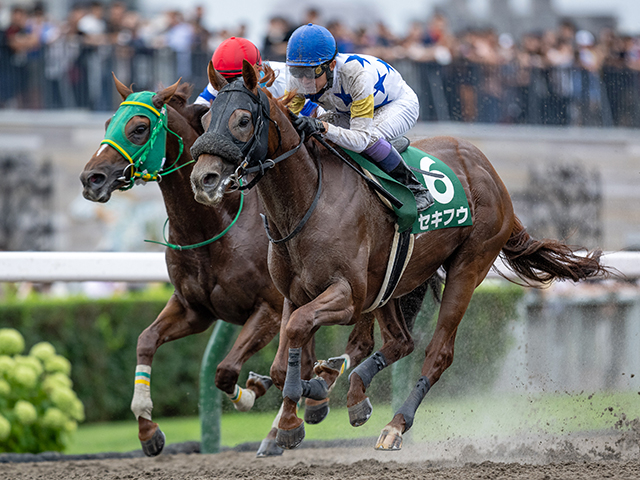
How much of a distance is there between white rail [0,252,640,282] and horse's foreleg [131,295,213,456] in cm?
57

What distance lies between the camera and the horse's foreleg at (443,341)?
3688mm

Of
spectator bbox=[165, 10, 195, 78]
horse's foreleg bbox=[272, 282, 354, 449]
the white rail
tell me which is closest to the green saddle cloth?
horse's foreleg bbox=[272, 282, 354, 449]

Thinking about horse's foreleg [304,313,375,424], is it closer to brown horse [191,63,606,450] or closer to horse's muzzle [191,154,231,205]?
brown horse [191,63,606,450]

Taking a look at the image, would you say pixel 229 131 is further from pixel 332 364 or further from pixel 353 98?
pixel 332 364

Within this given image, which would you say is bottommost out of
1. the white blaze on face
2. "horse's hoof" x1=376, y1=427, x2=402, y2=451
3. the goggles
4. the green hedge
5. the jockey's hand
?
the green hedge

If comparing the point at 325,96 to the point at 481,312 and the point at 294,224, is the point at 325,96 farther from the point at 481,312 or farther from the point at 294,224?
the point at 481,312

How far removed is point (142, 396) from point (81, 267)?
106cm

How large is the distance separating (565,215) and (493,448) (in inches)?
225

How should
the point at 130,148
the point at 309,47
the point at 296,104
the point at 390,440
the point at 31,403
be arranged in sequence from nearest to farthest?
the point at 309,47, the point at 390,440, the point at 296,104, the point at 130,148, the point at 31,403

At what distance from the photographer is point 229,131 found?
10.1ft

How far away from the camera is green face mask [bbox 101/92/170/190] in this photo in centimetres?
391

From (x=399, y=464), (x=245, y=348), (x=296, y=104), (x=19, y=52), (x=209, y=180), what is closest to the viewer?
(x=209, y=180)

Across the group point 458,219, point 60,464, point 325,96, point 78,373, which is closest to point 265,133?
point 325,96

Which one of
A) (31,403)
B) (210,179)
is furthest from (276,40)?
(210,179)
